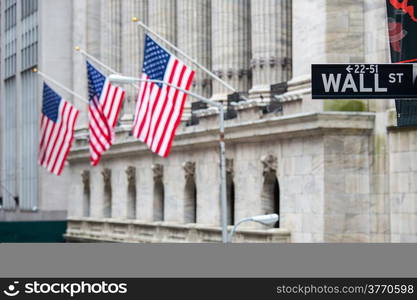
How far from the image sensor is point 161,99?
34188mm

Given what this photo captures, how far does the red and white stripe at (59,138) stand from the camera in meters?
46.2

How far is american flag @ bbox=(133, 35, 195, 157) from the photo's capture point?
109 feet

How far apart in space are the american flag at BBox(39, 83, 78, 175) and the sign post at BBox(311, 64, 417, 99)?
1380 inches

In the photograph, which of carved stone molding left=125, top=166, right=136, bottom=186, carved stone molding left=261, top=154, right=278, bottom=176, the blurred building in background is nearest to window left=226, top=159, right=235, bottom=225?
carved stone molding left=261, top=154, right=278, bottom=176

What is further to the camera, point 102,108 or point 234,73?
point 234,73

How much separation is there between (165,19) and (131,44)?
13.2ft

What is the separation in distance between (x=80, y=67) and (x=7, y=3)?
75.4 feet

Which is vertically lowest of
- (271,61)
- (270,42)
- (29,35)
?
(271,61)

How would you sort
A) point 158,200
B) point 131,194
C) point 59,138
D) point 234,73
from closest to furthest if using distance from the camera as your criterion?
point 234,73, point 59,138, point 158,200, point 131,194

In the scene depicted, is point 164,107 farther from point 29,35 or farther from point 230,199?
point 29,35

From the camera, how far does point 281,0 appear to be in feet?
125

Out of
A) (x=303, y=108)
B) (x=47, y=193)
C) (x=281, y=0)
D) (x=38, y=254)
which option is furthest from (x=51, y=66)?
(x=38, y=254)

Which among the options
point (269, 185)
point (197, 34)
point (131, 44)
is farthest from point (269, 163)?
point (131, 44)

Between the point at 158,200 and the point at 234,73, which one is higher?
the point at 234,73
